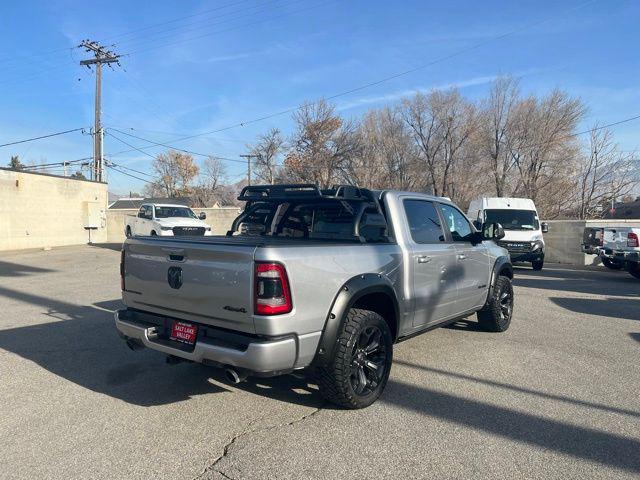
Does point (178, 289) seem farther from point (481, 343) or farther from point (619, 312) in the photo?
point (619, 312)

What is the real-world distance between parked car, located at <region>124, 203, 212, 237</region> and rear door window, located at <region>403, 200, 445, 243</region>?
13766 millimetres

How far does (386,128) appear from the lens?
3891cm

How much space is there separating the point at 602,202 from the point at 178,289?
1323 inches

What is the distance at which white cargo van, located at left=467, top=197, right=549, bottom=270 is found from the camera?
49.1 ft

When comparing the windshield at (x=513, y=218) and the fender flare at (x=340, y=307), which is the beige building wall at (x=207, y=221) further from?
the fender flare at (x=340, y=307)

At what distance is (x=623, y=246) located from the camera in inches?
480

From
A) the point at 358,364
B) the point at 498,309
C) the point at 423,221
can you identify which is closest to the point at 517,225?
the point at 498,309

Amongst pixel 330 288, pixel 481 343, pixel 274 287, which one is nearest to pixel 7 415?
pixel 274 287

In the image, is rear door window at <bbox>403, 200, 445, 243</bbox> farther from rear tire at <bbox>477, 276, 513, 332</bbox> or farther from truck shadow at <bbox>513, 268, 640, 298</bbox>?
truck shadow at <bbox>513, 268, 640, 298</bbox>

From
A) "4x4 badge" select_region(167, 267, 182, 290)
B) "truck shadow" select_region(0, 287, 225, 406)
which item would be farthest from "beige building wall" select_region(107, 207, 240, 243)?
"4x4 badge" select_region(167, 267, 182, 290)

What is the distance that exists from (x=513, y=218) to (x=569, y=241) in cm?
440

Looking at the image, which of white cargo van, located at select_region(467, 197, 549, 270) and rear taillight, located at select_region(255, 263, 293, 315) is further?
white cargo van, located at select_region(467, 197, 549, 270)

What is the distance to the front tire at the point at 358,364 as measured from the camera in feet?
12.5

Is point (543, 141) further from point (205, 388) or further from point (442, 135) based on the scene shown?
point (205, 388)
